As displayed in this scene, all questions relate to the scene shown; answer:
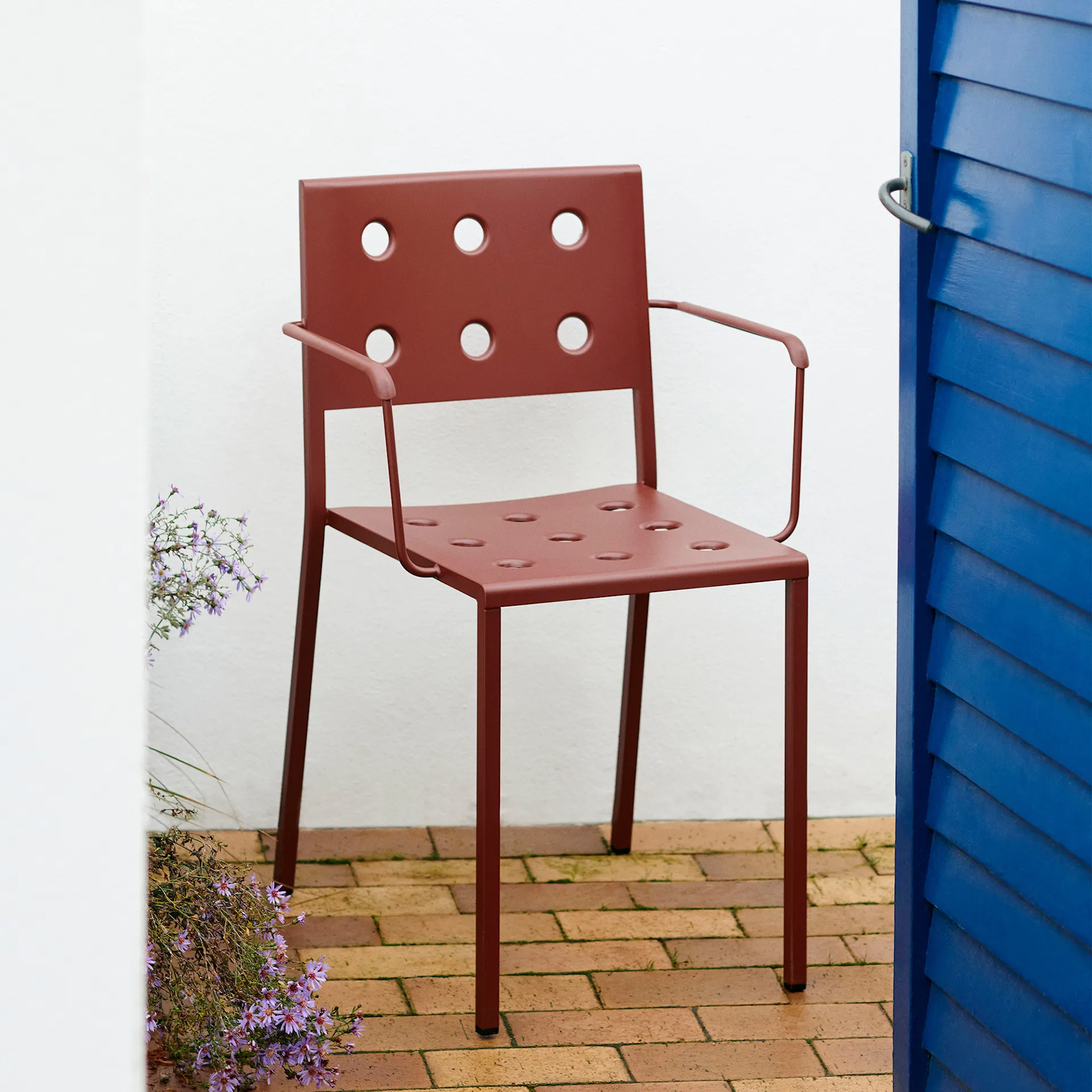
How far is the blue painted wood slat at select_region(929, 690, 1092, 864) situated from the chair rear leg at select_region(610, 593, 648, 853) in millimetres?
839

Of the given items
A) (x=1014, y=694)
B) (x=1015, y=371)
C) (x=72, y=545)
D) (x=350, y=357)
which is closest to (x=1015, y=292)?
(x=1015, y=371)

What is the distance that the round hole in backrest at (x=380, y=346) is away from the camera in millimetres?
2355

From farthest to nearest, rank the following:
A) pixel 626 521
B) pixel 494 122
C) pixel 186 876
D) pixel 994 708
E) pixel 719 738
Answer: pixel 719 738
pixel 494 122
pixel 626 521
pixel 186 876
pixel 994 708

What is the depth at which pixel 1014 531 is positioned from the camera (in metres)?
1.50

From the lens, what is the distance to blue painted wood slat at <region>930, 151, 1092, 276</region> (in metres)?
1.36

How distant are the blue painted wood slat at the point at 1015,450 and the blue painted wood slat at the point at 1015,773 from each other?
224 mm

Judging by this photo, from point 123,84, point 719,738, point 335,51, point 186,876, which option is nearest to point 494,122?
point 335,51

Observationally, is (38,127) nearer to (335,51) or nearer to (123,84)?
(123,84)

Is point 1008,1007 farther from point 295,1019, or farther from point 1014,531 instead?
point 295,1019

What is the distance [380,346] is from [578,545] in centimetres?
44

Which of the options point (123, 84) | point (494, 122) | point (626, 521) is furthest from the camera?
point (494, 122)

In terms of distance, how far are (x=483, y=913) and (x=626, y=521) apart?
0.57 metres

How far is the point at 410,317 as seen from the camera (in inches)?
90.9

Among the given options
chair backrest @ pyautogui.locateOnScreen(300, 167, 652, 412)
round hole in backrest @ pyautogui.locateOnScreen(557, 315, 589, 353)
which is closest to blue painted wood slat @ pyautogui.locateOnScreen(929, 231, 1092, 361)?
chair backrest @ pyautogui.locateOnScreen(300, 167, 652, 412)
